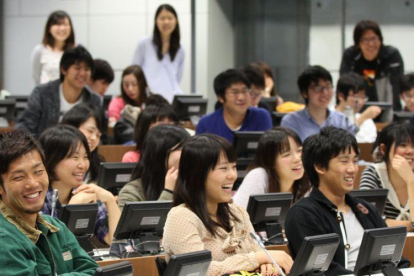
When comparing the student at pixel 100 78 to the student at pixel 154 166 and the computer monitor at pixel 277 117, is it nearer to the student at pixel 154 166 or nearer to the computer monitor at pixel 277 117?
the computer monitor at pixel 277 117

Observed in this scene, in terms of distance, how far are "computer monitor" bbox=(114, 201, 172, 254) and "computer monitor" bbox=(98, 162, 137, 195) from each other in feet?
2.96

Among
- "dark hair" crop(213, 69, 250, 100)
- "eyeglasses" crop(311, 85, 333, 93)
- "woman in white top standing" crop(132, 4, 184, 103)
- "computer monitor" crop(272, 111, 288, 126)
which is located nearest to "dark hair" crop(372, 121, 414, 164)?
"eyeglasses" crop(311, 85, 333, 93)

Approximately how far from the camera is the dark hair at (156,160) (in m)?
4.37

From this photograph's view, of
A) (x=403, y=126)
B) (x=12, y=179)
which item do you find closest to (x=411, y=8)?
(x=403, y=126)

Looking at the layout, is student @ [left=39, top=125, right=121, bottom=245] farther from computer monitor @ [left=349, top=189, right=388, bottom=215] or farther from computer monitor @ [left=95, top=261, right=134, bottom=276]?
computer monitor @ [left=95, top=261, right=134, bottom=276]

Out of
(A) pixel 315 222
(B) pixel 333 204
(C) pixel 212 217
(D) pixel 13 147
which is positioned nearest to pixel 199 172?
(C) pixel 212 217

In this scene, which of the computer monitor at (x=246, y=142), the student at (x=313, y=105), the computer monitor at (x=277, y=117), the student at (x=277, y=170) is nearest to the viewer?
the student at (x=277, y=170)

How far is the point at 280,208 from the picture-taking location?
157 inches

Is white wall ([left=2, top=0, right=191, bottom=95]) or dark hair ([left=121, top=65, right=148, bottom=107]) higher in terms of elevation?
white wall ([left=2, top=0, right=191, bottom=95])

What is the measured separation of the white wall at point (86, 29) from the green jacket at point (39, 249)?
7.78 metres

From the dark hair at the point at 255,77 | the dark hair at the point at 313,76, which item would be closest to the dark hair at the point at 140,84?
the dark hair at the point at 255,77

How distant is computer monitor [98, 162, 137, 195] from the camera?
461 centimetres

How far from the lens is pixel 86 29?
34.9ft

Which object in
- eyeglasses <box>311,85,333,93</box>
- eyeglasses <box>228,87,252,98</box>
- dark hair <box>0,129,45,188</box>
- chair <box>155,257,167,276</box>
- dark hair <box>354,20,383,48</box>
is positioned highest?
dark hair <box>354,20,383,48</box>
